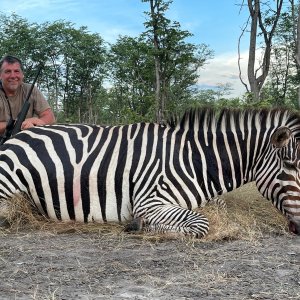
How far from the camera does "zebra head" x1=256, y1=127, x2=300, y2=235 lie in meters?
3.29

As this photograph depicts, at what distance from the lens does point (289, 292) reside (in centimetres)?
204

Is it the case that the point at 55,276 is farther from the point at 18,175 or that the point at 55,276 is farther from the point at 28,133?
the point at 28,133

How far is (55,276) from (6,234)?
1149 mm

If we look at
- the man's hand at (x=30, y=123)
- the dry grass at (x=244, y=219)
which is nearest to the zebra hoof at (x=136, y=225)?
the dry grass at (x=244, y=219)

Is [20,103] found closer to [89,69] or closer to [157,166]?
[157,166]

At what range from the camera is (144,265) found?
2.47 meters

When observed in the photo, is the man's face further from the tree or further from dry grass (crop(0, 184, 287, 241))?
the tree

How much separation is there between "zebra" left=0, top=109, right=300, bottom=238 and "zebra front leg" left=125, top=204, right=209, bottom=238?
0.01 metres

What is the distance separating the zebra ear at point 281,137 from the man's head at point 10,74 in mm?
2549

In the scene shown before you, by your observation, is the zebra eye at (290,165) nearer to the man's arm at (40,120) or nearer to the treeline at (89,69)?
the man's arm at (40,120)

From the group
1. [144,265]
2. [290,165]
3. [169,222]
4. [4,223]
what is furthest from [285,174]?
[4,223]

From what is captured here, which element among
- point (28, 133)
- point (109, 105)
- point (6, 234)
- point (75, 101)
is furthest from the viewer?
point (109, 105)

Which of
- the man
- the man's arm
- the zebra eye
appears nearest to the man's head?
the man

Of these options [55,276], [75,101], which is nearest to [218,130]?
[55,276]
